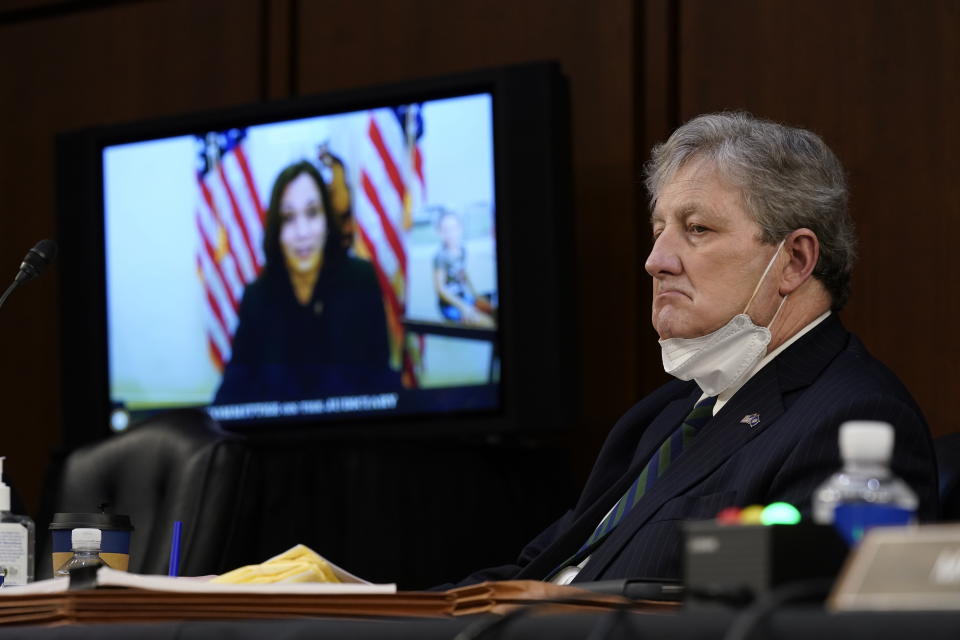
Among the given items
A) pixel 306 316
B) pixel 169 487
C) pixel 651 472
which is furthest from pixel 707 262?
pixel 306 316

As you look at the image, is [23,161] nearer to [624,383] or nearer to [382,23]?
[382,23]

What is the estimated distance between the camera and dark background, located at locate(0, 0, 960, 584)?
10.8 feet

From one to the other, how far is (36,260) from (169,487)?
1.84 feet

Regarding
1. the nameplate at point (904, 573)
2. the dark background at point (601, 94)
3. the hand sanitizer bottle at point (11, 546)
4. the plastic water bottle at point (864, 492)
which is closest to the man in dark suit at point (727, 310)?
the hand sanitizer bottle at point (11, 546)

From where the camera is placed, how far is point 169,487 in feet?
8.39

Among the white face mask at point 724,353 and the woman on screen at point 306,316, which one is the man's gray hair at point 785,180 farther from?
the woman on screen at point 306,316

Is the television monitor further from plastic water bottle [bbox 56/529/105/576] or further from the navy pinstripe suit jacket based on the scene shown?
plastic water bottle [bbox 56/529/105/576]

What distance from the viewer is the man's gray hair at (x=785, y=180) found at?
207 centimetres

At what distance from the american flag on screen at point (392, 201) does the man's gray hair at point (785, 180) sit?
62.6 inches

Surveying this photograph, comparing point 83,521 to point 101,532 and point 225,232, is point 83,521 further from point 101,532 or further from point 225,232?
point 225,232

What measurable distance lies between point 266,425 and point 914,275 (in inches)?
63.2

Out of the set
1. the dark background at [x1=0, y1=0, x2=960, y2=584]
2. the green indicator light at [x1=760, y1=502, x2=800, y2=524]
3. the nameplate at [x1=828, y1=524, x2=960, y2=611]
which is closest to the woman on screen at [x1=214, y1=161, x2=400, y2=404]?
the dark background at [x1=0, y1=0, x2=960, y2=584]

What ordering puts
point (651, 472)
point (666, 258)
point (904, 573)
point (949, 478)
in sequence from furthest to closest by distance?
point (666, 258)
point (651, 472)
point (949, 478)
point (904, 573)

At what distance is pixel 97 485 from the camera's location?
8.80 ft
